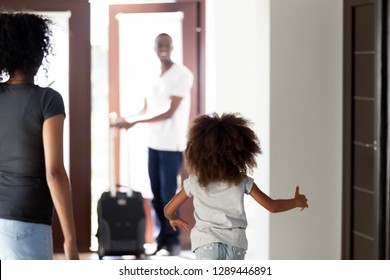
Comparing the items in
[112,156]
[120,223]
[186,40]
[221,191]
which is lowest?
[120,223]

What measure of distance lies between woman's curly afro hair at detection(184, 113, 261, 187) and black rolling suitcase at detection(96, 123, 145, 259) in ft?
9.14

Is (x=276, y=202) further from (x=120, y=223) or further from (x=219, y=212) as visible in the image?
(x=120, y=223)

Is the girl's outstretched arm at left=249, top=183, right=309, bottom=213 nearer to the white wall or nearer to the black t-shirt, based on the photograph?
the black t-shirt

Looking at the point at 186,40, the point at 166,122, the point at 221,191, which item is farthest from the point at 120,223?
the point at 221,191

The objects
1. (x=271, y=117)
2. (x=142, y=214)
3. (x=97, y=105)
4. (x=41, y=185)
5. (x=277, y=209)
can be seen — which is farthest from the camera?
(x=97, y=105)

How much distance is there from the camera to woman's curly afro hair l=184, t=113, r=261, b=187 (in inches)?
121

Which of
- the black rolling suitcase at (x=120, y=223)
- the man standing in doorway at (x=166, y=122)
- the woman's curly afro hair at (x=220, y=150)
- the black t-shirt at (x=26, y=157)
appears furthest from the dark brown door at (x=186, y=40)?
the black t-shirt at (x=26, y=157)

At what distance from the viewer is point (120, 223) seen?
5.88 meters

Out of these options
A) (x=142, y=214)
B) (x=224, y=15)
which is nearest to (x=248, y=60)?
(x=224, y=15)

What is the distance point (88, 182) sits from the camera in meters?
6.11

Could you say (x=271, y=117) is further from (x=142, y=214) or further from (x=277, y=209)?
(x=277, y=209)

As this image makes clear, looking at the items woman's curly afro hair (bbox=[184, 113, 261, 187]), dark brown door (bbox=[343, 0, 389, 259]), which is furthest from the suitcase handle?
woman's curly afro hair (bbox=[184, 113, 261, 187])

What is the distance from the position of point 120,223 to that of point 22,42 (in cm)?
305

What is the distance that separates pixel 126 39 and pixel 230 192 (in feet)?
10.6
